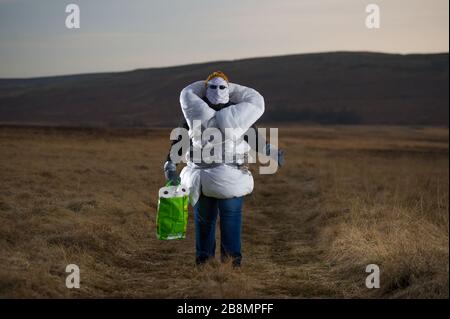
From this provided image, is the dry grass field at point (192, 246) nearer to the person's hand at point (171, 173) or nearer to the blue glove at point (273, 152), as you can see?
the person's hand at point (171, 173)

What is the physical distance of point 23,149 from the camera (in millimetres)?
25016

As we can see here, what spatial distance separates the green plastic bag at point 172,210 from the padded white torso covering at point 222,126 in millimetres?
113

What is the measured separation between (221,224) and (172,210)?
22.8 inches

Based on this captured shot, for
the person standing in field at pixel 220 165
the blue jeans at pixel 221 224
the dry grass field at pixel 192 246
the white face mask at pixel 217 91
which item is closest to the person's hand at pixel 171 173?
the person standing in field at pixel 220 165

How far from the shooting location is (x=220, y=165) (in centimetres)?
738

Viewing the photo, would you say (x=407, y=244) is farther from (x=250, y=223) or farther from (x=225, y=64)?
(x=225, y=64)

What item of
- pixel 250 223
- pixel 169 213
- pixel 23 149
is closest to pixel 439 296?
pixel 169 213

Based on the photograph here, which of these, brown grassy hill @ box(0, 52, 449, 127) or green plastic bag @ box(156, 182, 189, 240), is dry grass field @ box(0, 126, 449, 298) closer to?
green plastic bag @ box(156, 182, 189, 240)

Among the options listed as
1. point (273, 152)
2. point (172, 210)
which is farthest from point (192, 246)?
point (273, 152)

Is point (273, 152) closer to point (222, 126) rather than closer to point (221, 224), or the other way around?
point (222, 126)

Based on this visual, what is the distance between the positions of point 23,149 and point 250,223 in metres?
14.9

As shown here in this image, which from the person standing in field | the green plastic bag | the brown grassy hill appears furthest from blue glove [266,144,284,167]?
the brown grassy hill

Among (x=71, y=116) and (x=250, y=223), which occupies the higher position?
(x=71, y=116)

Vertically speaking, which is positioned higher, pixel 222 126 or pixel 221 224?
pixel 222 126
